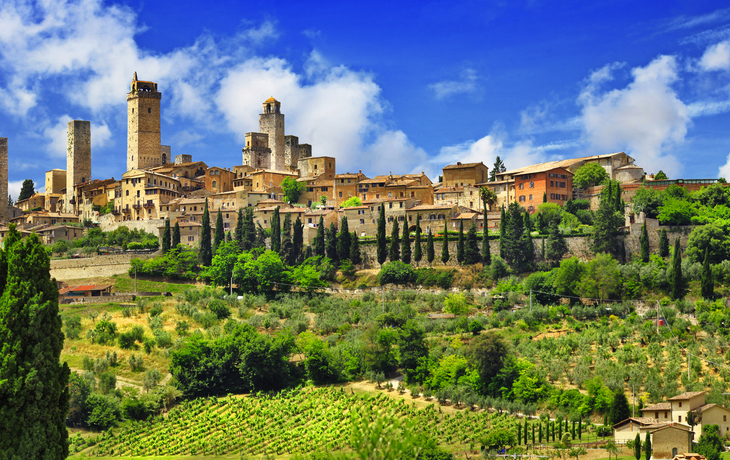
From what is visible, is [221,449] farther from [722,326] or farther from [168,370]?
[722,326]

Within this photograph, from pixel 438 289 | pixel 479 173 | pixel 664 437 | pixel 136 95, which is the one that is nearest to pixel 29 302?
pixel 664 437

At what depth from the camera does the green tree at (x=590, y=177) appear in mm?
77125

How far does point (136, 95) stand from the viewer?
10056cm

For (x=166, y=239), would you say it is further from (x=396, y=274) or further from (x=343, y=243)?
(x=396, y=274)

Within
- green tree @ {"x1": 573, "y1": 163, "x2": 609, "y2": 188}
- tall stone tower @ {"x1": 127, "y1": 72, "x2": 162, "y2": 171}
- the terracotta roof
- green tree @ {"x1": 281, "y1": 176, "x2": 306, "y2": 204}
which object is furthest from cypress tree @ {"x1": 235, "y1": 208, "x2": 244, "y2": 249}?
the terracotta roof

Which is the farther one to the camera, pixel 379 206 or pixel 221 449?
pixel 379 206

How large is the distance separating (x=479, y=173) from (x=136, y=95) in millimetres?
43584

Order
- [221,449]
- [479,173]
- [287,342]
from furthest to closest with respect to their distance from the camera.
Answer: [479,173], [287,342], [221,449]

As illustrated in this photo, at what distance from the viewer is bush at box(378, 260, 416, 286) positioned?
219 feet

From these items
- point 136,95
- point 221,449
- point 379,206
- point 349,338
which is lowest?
point 221,449

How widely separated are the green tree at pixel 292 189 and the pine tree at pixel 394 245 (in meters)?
20.1

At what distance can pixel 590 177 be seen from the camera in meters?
77.1

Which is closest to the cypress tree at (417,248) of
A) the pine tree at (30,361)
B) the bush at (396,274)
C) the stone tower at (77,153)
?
the bush at (396,274)

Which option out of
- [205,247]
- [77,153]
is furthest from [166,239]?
[77,153]
